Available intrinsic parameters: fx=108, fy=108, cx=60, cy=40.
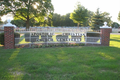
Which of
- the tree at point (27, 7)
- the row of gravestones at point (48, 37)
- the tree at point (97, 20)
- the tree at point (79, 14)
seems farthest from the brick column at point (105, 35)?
the tree at point (79, 14)

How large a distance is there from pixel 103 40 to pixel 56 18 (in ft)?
160

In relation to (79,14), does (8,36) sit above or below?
below

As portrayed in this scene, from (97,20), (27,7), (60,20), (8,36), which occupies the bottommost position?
(8,36)

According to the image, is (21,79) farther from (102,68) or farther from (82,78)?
(102,68)

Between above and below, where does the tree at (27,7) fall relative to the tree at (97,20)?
above

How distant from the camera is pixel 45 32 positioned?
10.5 m

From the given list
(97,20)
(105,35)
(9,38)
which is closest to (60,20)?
(97,20)

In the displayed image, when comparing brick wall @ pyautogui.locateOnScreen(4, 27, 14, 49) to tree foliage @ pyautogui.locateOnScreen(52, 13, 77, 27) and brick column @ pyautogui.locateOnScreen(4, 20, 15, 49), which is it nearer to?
brick column @ pyautogui.locateOnScreen(4, 20, 15, 49)

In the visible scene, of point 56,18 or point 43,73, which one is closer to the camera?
point 43,73

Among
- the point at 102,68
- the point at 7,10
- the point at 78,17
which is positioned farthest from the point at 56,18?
the point at 102,68

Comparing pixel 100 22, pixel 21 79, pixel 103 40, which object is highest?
pixel 100 22

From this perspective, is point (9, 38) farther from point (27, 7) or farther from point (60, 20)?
point (60, 20)

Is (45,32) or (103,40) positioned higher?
(45,32)

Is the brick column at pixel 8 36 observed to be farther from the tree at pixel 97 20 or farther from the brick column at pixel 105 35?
the tree at pixel 97 20
